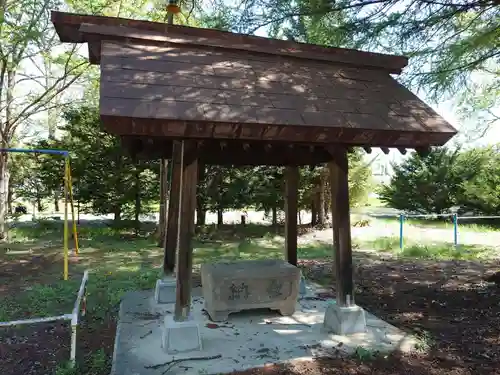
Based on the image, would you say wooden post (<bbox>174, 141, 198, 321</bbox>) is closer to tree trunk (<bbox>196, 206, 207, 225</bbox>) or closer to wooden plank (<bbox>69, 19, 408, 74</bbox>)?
wooden plank (<bbox>69, 19, 408, 74</bbox>)

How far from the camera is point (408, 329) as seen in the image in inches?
183

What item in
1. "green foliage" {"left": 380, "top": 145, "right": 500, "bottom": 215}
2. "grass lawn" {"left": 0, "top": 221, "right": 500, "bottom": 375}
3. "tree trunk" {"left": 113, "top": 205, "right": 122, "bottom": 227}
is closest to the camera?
"grass lawn" {"left": 0, "top": 221, "right": 500, "bottom": 375}

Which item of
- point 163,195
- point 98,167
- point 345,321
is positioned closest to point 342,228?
point 345,321

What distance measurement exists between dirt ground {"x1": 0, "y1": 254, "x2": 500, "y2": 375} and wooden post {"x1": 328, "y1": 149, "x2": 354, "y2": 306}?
0.78 metres

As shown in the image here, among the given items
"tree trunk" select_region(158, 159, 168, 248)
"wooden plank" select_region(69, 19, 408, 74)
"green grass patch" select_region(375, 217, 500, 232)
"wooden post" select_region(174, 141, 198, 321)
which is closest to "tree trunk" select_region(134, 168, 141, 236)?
"tree trunk" select_region(158, 159, 168, 248)

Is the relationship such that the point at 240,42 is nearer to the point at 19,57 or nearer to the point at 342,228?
the point at 342,228

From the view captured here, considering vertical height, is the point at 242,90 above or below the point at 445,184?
below

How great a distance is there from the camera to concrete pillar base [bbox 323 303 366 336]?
4312 mm

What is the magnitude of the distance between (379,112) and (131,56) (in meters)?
2.48

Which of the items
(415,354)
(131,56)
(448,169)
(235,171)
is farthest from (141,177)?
(448,169)

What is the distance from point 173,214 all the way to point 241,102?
2.24m

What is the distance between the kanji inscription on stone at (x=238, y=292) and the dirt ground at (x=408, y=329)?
1.20 metres

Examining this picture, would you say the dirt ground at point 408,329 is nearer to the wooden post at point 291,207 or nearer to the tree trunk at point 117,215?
the wooden post at point 291,207

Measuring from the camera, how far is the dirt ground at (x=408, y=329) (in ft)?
12.0
